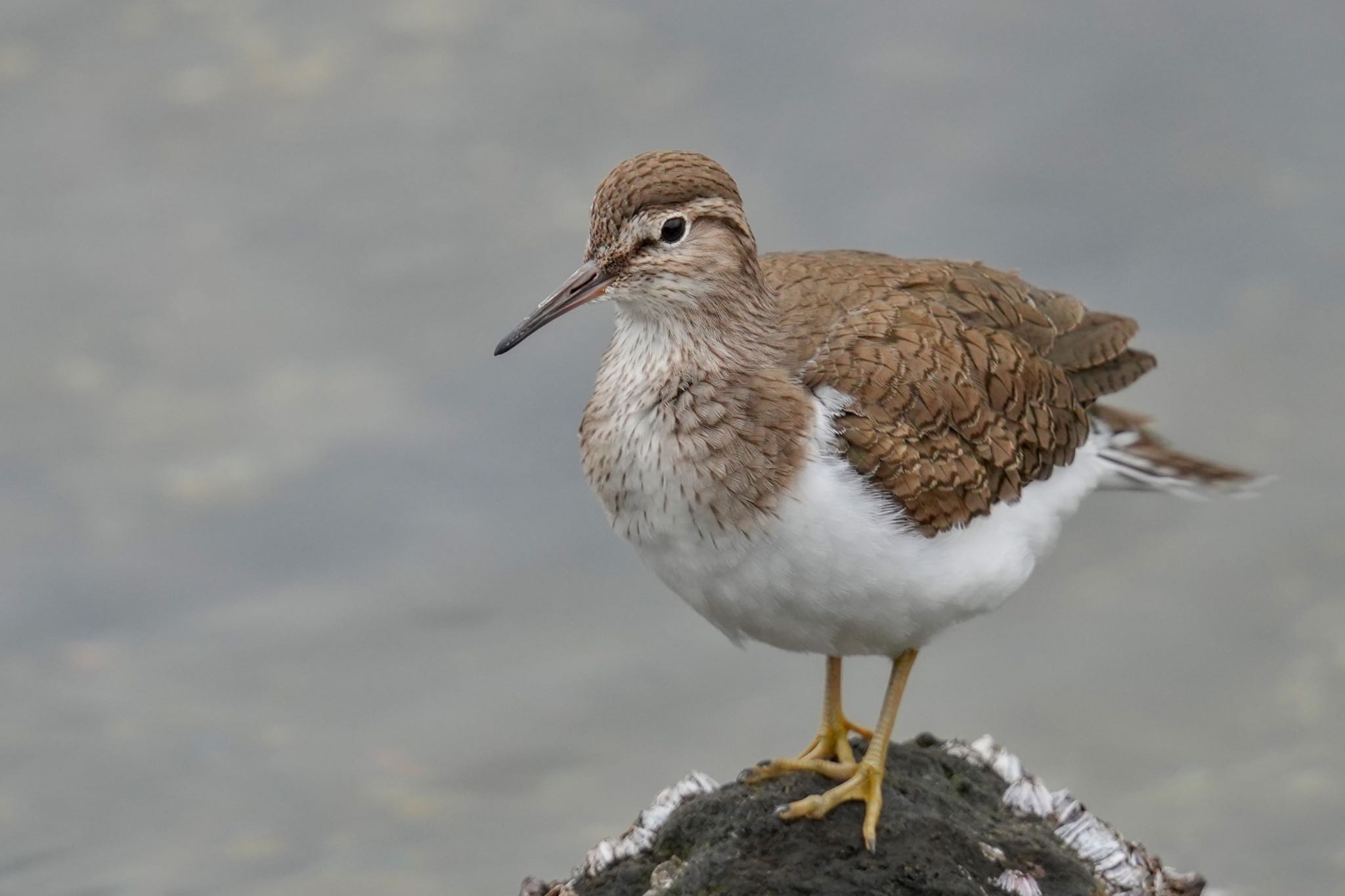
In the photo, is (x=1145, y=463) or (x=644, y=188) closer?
(x=644, y=188)

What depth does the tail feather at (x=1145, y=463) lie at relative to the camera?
8375 mm

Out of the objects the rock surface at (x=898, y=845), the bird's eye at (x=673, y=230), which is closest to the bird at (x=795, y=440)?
the bird's eye at (x=673, y=230)

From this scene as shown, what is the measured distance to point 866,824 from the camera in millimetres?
6785

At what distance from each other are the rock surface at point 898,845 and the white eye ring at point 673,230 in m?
2.22

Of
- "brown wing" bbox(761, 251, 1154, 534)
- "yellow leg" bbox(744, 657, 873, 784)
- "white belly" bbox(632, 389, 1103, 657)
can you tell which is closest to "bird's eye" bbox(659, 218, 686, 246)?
"brown wing" bbox(761, 251, 1154, 534)

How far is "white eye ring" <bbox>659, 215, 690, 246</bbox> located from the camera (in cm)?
677

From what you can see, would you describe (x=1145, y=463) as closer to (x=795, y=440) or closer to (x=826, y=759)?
(x=826, y=759)

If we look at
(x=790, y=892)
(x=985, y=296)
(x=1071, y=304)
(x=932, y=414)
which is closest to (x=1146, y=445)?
(x=1071, y=304)

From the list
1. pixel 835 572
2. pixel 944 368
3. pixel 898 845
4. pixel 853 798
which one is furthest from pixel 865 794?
pixel 944 368

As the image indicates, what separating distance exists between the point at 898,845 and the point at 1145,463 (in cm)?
260

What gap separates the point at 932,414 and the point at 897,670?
1120 millimetres

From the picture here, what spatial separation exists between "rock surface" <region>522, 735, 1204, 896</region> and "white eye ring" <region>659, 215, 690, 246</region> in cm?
222

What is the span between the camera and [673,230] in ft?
22.4

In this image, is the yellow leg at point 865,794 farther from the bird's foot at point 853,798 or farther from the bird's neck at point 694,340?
the bird's neck at point 694,340
